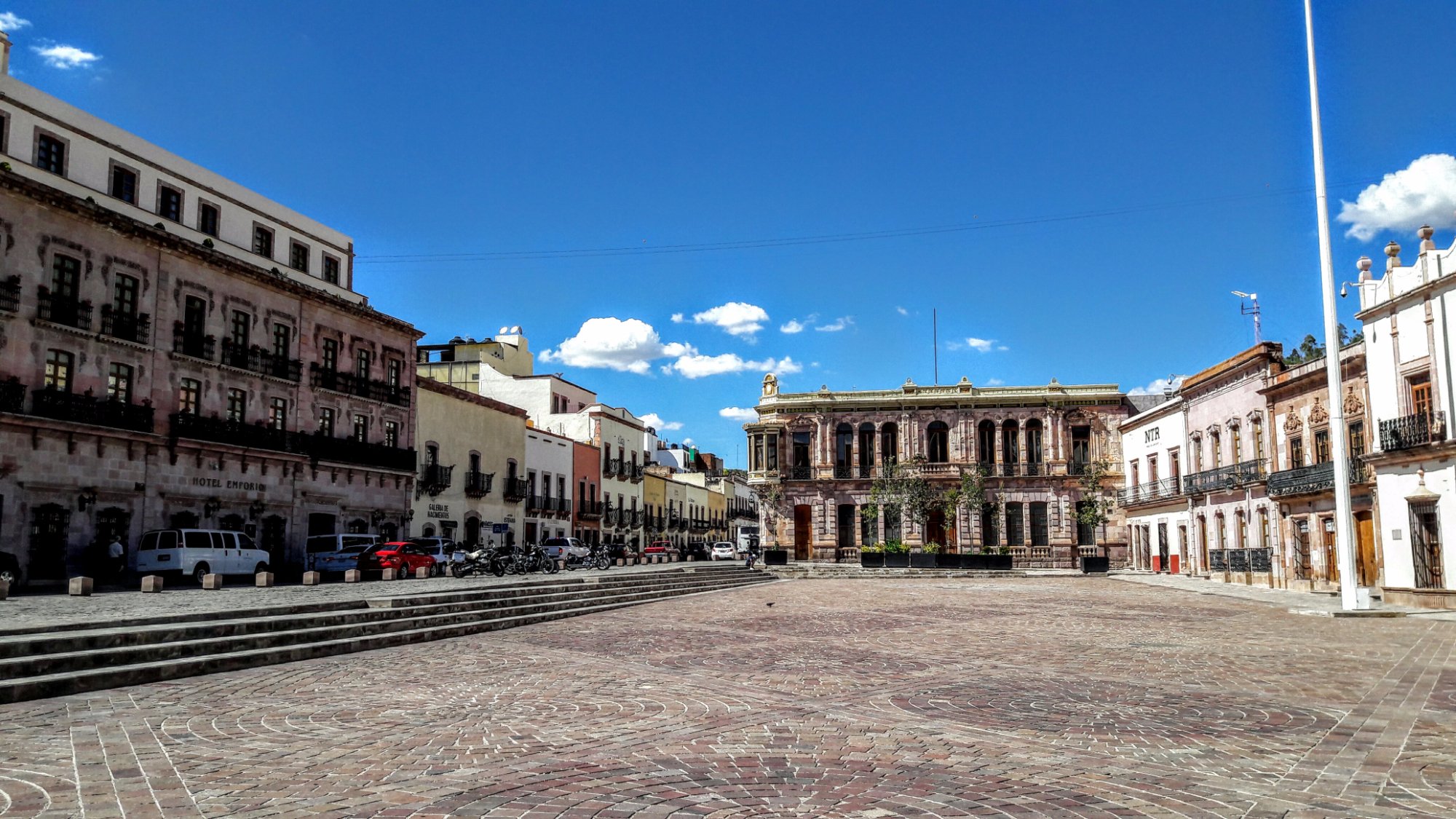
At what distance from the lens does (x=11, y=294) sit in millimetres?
25125

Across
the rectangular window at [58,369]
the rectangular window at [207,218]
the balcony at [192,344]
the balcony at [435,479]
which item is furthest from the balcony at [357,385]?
the rectangular window at [58,369]

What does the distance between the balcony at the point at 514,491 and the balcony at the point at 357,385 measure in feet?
28.8

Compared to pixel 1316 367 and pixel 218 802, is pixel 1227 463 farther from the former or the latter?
pixel 218 802

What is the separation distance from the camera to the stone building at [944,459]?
5819 cm

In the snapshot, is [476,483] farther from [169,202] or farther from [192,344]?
[169,202]

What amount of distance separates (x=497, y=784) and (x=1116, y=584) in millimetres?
33974

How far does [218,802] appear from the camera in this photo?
603cm

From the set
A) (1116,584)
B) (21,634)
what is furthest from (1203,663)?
(1116,584)

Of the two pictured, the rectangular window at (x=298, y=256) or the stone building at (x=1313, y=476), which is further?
the rectangular window at (x=298, y=256)

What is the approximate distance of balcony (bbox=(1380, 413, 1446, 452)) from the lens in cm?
2345

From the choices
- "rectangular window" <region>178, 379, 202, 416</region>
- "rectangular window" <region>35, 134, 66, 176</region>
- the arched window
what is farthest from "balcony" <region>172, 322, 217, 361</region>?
the arched window

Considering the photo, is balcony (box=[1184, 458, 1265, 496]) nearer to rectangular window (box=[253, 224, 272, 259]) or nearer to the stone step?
the stone step

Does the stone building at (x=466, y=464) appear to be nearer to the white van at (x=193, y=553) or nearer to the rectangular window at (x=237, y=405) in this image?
the rectangular window at (x=237, y=405)

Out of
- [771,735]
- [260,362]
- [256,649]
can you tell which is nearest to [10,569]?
[260,362]
